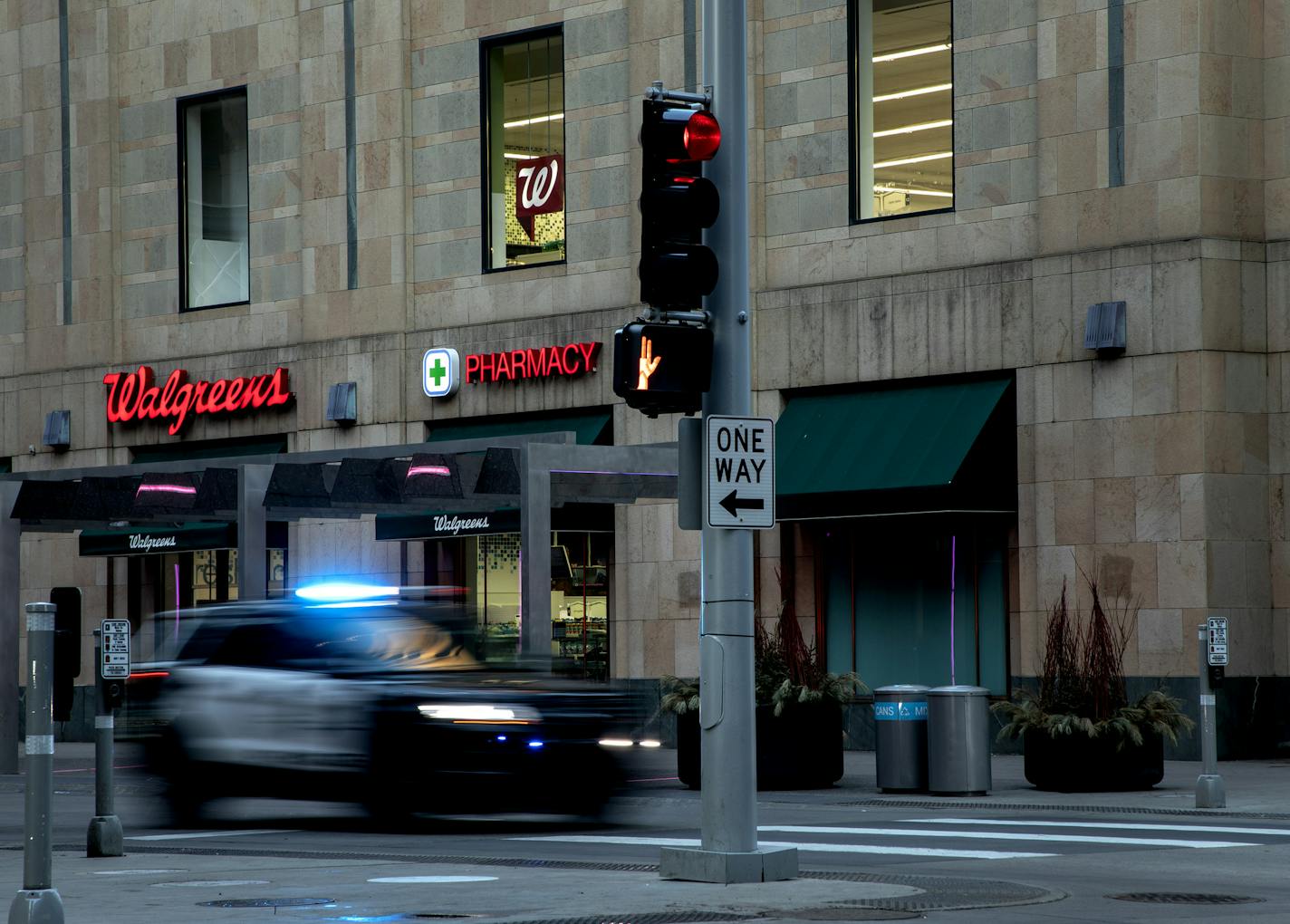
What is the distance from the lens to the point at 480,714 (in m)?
15.8

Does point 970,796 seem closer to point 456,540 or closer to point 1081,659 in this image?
point 1081,659

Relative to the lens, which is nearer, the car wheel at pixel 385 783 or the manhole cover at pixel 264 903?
the manhole cover at pixel 264 903

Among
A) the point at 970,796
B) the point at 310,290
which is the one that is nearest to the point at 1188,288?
the point at 970,796

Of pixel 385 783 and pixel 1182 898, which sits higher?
pixel 385 783

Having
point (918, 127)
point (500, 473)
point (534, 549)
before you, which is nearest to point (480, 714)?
point (534, 549)

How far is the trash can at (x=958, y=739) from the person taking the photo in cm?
1981

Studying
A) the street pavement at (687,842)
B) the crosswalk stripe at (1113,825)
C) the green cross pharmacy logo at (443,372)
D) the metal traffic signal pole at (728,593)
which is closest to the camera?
the street pavement at (687,842)

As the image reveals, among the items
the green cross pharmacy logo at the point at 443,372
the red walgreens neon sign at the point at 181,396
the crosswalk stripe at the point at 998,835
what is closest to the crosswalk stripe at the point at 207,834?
the crosswalk stripe at the point at 998,835

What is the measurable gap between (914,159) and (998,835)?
47.1ft

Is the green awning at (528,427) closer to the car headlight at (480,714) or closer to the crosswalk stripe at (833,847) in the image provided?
the car headlight at (480,714)

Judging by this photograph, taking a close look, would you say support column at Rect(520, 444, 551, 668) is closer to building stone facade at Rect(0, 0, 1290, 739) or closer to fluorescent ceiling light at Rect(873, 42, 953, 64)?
Result: building stone facade at Rect(0, 0, 1290, 739)

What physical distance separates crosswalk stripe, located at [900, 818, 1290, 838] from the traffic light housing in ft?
20.5

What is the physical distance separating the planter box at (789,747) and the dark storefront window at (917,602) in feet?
22.2

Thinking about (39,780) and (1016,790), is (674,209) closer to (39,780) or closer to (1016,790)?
(39,780)
